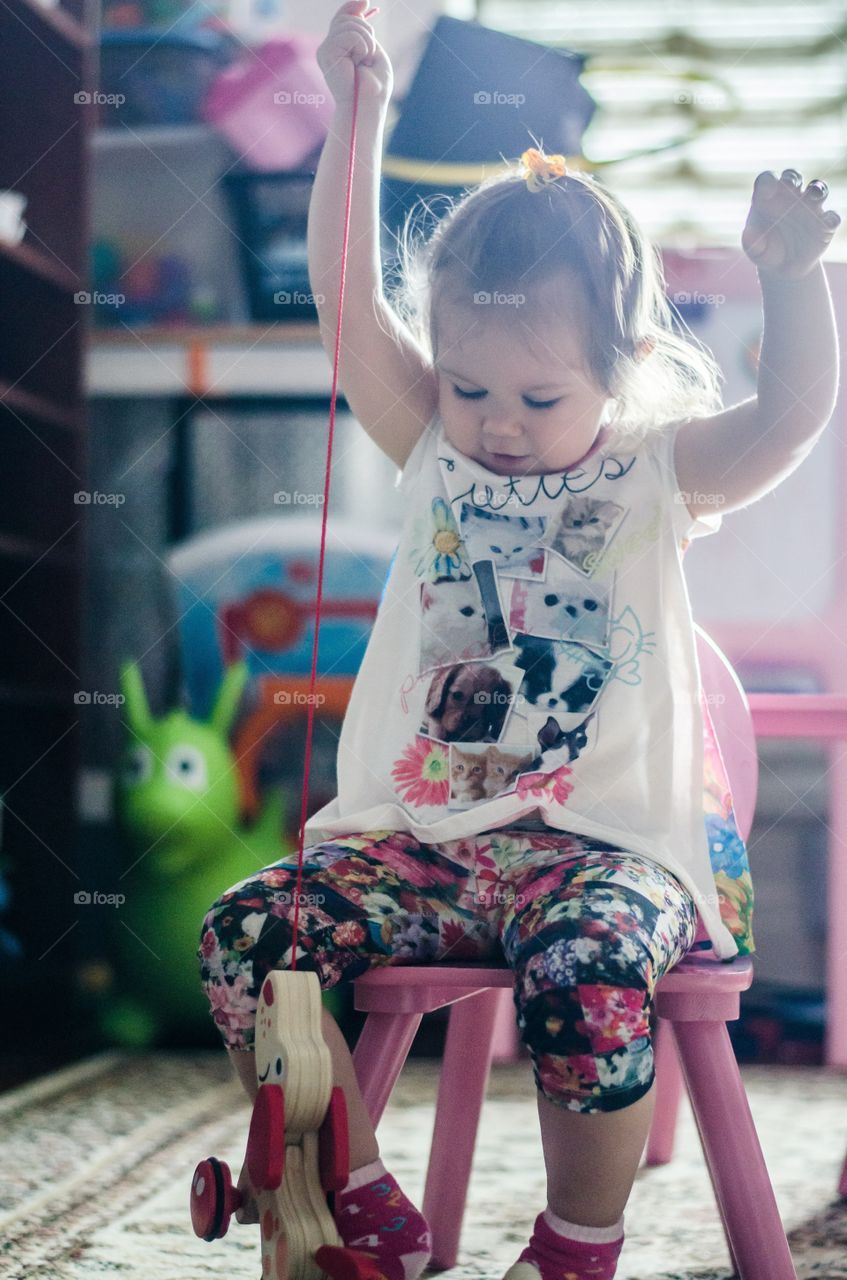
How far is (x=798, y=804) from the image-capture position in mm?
1775

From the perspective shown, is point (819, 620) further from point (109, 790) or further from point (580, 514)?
point (109, 790)

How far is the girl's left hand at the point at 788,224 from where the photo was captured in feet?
2.50

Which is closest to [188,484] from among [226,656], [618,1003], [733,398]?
[226,656]

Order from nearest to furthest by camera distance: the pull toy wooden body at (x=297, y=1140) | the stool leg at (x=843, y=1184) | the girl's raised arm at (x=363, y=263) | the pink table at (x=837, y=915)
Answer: the pull toy wooden body at (x=297, y=1140) < the girl's raised arm at (x=363, y=263) < the stool leg at (x=843, y=1184) < the pink table at (x=837, y=915)

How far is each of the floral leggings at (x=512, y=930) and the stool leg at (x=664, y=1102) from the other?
0.42 m

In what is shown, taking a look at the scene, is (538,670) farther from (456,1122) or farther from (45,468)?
(45,468)

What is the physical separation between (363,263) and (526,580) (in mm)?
231

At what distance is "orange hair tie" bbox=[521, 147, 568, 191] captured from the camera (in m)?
0.90

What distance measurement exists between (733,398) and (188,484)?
75 cm

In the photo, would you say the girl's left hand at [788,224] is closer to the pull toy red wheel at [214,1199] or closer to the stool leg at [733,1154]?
the stool leg at [733,1154]

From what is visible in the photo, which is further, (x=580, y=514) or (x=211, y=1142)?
(x=211, y=1142)

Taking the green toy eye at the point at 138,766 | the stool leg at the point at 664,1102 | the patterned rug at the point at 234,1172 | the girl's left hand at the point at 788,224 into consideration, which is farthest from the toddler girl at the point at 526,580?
the green toy eye at the point at 138,766

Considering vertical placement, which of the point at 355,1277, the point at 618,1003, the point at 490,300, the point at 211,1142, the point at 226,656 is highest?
the point at 490,300

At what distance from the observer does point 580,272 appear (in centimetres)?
87
